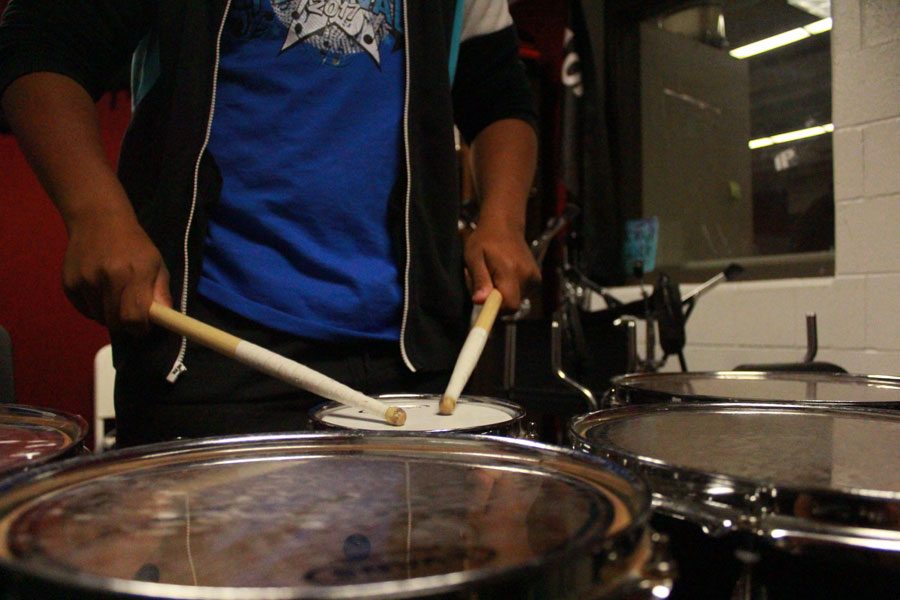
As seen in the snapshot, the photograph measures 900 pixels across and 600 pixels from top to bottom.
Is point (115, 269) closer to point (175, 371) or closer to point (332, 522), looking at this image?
point (175, 371)

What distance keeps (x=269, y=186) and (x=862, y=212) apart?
6.14 feet

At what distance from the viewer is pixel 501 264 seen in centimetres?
79

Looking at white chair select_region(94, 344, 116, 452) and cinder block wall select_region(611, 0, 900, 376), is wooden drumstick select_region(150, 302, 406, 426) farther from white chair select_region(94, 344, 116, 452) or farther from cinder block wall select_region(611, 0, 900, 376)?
white chair select_region(94, 344, 116, 452)

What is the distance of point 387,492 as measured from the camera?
34cm

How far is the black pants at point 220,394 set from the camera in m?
0.70

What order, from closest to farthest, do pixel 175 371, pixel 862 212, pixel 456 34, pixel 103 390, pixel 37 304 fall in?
1. pixel 175 371
2. pixel 456 34
3. pixel 862 212
4. pixel 103 390
5. pixel 37 304

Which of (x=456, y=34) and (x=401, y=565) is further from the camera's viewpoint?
(x=456, y=34)

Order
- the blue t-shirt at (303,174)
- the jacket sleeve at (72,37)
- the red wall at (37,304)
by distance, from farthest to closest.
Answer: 1. the red wall at (37,304)
2. the blue t-shirt at (303,174)
3. the jacket sleeve at (72,37)

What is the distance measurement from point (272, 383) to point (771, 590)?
1.73 ft

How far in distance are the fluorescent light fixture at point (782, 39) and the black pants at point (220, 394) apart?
2.21m

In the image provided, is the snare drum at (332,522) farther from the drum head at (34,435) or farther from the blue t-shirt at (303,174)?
the blue t-shirt at (303,174)

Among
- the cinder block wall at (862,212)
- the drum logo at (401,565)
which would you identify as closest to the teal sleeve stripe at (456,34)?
the drum logo at (401,565)

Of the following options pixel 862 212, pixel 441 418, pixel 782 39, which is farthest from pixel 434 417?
pixel 782 39

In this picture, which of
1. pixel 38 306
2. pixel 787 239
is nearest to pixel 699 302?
pixel 787 239
